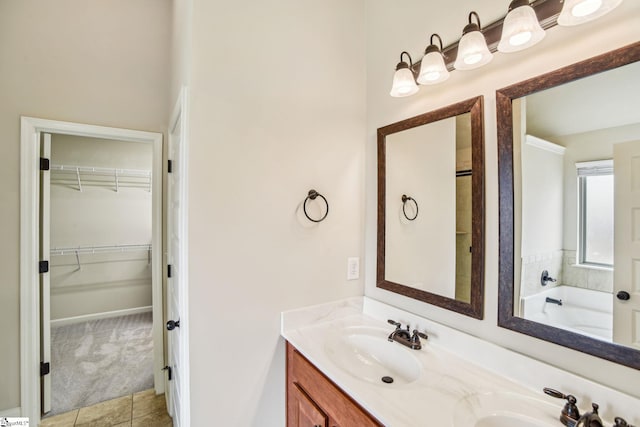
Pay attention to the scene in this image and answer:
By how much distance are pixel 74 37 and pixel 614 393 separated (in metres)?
3.36

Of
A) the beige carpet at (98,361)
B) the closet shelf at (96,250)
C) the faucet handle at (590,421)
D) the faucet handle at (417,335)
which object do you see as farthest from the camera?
the closet shelf at (96,250)

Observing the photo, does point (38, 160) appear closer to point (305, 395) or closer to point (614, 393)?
point (305, 395)

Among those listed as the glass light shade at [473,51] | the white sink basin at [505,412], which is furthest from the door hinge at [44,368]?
the glass light shade at [473,51]

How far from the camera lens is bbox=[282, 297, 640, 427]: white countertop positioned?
82 centimetres

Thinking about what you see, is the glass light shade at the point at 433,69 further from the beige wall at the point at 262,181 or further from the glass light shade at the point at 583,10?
the beige wall at the point at 262,181

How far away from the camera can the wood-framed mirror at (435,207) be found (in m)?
1.16

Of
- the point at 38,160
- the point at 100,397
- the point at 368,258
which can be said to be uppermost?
the point at 38,160

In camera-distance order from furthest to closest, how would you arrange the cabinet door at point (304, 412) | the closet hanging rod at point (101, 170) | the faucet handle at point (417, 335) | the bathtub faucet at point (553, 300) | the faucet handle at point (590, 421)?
the closet hanging rod at point (101, 170) → the faucet handle at point (417, 335) → the cabinet door at point (304, 412) → the bathtub faucet at point (553, 300) → the faucet handle at point (590, 421)

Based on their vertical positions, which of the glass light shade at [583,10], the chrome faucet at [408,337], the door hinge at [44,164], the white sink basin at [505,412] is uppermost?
the glass light shade at [583,10]

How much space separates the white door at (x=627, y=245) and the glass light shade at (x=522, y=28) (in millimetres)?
420

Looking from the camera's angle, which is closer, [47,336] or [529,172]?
[529,172]

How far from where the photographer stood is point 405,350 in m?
1.25

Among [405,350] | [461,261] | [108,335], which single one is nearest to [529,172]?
[461,261]

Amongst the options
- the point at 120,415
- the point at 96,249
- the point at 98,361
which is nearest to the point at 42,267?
the point at 120,415
